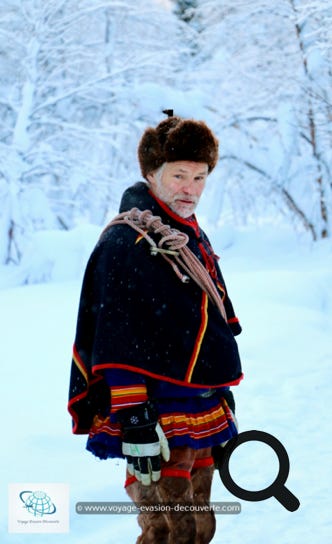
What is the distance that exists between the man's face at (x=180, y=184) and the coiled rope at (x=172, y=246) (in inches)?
3.7

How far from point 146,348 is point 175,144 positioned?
70 cm

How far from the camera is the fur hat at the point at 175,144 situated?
220cm

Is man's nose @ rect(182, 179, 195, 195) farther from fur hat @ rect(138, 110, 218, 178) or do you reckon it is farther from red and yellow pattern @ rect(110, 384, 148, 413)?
red and yellow pattern @ rect(110, 384, 148, 413)

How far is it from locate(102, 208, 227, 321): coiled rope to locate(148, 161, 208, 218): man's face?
94 mm

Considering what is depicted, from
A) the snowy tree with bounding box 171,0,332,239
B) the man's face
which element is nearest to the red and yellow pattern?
the man's face

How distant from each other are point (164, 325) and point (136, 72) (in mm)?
10845

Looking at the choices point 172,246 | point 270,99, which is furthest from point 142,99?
point 172,246

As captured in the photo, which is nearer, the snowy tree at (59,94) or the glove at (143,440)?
the glove at (143,440)

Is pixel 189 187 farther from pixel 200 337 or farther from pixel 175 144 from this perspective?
pixel 200 337

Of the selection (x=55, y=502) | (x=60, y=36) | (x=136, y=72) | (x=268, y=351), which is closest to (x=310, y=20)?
(x=136, y=72)

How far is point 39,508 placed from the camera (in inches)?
110

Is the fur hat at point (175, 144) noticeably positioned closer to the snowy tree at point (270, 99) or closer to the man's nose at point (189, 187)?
the man's nose at point (189, 187)

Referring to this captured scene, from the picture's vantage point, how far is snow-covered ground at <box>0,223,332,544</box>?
9.99 ft

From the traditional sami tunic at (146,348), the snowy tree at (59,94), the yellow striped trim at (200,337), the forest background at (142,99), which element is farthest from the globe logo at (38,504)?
the snowy tree at (59,94)
